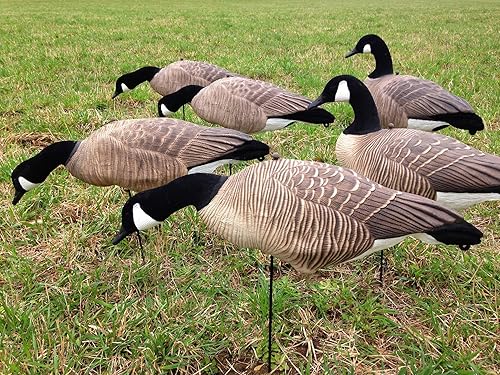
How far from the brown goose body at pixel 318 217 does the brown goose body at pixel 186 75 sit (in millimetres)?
3924

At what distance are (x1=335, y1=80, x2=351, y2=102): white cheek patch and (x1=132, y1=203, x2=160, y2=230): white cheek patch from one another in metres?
2.25

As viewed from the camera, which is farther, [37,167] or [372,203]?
[37,167]

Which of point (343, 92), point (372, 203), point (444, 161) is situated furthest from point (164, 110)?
point (372, 203)

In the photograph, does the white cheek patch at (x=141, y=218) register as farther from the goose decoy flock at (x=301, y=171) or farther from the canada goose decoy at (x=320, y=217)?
the canada goose decoy at (x=320, y=217)

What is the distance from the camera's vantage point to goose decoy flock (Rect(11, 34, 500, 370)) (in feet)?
8.62

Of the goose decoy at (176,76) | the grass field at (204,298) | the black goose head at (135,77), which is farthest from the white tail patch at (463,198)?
the black goose head at (135,77)

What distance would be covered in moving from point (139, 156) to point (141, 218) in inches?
34.1

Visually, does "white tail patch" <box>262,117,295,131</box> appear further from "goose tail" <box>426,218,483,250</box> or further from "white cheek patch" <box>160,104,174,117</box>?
"goose tail" <box>426,218,483,250</box>

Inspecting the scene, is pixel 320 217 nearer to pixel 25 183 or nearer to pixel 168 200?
pixel 168 200

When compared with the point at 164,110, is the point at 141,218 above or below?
above

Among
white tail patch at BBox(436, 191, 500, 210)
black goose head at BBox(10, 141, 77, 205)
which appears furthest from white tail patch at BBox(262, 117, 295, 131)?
black goose head at BBox(10, 141, 77, 205)

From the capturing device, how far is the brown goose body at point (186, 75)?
6.41 m

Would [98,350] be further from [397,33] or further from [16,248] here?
[397,33]

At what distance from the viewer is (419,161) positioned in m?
3.55
